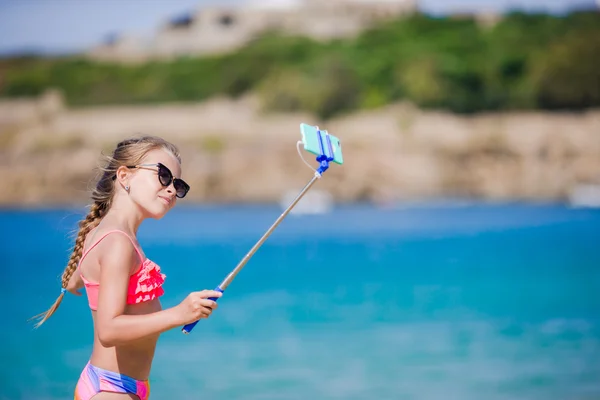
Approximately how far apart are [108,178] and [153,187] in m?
0.16

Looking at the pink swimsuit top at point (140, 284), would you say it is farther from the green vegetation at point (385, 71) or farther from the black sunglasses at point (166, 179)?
the green vegetation at point (385, 71)

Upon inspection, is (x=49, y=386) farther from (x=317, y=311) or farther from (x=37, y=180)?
(x=37, y=180)

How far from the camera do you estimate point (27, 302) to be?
47.5 feet

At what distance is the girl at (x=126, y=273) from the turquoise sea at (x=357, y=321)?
615 millimetres

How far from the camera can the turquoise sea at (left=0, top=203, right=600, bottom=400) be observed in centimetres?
812

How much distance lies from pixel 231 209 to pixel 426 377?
37.8 meters

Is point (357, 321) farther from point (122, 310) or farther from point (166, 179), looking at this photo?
point (122, 310)

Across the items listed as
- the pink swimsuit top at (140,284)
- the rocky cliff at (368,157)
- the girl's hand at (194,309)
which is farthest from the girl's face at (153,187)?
the rocky cliff at (368,157)

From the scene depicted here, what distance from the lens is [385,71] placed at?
58156 mm

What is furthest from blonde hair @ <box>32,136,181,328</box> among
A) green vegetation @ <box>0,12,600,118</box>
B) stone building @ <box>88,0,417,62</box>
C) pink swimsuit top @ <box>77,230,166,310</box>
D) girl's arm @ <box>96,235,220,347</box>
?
stone building @ <box>88,0,417,62</box>

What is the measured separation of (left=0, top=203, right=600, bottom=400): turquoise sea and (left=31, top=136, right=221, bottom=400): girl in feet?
2.02

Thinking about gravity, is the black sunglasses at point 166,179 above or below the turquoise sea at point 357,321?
below

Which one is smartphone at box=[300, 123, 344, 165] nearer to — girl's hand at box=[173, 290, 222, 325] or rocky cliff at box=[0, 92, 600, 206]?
girl's hand at box=[173, 290, 222, 325]

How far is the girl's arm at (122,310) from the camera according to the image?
2631 millimetres
